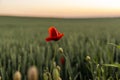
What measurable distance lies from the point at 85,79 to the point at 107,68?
0.15 metres

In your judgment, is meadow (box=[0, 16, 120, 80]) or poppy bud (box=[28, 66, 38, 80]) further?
meadow (box=[0, 16, 120, 80])

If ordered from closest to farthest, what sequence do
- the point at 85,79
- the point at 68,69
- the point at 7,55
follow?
the point at 68,69, the point at 85,79, the point at 7,55

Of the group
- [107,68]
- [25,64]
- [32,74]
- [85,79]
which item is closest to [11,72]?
[25,64]

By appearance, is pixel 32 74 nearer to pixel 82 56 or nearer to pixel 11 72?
pixel 11 72

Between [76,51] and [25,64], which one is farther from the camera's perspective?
[76,51]

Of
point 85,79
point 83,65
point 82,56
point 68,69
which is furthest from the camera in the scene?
point 82,56

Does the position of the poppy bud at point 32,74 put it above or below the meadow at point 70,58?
above

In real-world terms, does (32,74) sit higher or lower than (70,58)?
higher

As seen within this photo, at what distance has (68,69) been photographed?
1273 mm

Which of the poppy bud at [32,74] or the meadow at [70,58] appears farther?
the meadow at [70,58]

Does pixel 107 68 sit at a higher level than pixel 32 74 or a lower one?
lower

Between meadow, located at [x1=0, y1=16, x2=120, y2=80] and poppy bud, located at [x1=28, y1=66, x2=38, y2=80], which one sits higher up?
poppy bud, located at [x1=28, y1=66, x2=38, y2=80]

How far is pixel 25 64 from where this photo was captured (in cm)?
141

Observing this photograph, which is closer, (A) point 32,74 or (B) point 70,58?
(A) point 32,74
